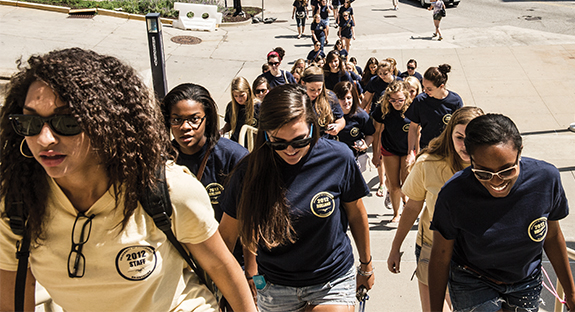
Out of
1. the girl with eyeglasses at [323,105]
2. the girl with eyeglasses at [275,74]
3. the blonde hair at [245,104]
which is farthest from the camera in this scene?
the girl with eyeglasses at [275,74]

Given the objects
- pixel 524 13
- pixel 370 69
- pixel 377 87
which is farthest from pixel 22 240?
pixel 524 13

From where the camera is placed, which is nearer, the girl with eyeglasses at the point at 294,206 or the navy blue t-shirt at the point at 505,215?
the navy blue t-shirt at the point at 505,215

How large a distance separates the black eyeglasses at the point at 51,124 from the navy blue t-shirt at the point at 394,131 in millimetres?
4996

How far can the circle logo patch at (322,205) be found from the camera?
3037mm

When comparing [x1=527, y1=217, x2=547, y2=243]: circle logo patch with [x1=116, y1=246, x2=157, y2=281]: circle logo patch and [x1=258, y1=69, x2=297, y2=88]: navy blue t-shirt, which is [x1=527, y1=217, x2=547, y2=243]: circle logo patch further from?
[x1=258, y1=69, x2=297, y2=88]: navy blue t-shirt

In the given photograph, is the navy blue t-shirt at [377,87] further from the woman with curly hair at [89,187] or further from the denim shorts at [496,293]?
the woman with curly hair at [89,187]

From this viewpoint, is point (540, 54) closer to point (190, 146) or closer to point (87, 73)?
point (190, 146)

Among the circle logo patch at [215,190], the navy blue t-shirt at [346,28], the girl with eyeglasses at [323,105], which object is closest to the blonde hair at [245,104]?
the girl with eyeglasses at [323,105]

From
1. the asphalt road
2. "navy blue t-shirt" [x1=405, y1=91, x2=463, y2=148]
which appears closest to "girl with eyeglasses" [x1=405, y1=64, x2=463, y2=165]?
"navy blue t-shirt" [x1=405, y1=91, x2=463, y2=148]

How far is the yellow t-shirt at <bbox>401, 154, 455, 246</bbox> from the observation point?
3609mm

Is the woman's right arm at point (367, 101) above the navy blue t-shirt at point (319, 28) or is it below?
above

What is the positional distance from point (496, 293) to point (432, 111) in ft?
10.3

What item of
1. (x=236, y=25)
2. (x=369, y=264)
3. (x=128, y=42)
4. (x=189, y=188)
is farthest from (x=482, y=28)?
(x=189, y=188)

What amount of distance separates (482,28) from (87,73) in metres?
19.3
